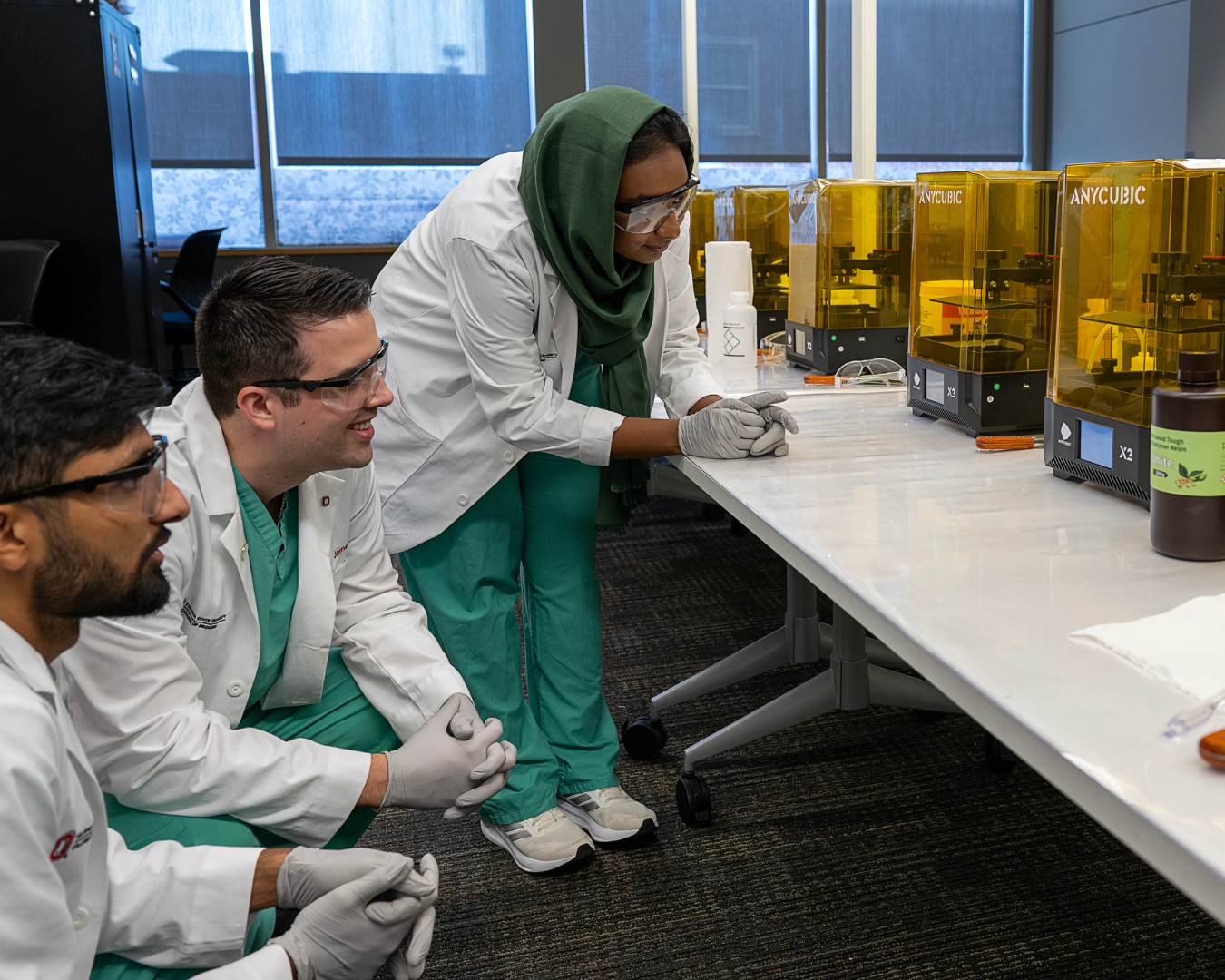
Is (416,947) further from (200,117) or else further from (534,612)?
(200,117)

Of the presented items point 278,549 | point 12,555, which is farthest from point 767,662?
point 12,555

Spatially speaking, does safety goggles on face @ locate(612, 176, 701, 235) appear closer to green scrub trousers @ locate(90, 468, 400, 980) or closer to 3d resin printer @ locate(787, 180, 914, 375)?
green scrub trousers @ locate(90, 468, 400, 980)

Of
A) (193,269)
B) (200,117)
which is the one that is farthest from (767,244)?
(200,117)

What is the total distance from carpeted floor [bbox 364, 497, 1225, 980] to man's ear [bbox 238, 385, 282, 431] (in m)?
0.80

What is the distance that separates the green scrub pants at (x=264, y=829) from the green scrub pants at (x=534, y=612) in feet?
1.04

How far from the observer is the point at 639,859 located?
1.71 meters

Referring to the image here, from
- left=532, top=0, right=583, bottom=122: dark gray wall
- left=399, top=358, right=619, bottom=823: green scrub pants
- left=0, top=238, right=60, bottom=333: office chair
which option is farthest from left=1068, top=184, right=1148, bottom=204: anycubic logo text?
left=532, top=0, right=583, bottom=122: dark gray wall

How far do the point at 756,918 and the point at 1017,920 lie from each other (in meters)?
0.37

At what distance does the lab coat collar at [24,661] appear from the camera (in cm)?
74

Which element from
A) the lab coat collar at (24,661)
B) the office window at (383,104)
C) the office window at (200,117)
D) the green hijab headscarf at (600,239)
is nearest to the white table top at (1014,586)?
the green hijab headscarf at (600,239)

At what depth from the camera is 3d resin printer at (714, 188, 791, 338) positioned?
9.20 ft

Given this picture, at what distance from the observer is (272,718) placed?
4.37ft

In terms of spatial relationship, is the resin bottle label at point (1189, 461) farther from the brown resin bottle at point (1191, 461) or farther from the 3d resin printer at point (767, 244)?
the 3d resin printer at point (767, 244)

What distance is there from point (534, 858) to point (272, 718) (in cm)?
54
